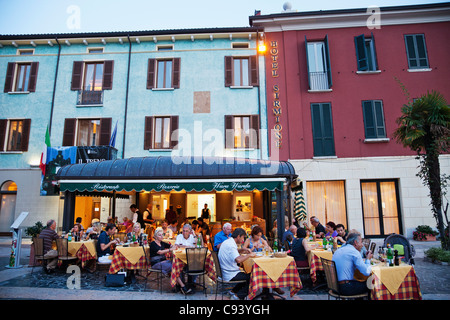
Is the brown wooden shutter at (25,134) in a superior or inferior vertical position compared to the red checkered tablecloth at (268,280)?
superior

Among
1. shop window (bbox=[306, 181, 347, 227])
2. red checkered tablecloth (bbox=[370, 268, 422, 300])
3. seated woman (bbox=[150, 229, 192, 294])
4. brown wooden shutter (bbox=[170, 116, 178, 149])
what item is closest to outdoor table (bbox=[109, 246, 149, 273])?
seated woman (bbox=[150, 229, 192, 294])

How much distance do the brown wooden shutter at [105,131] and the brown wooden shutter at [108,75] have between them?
1712mm

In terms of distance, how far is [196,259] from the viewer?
594 cm

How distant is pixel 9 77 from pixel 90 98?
→ 4485 mm

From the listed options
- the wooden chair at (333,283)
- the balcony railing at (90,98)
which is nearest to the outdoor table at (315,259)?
the wooden chair at (333,283)

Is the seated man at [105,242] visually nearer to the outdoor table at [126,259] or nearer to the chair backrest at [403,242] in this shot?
the outdoor table at [126,259]

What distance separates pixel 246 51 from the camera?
1387 cm

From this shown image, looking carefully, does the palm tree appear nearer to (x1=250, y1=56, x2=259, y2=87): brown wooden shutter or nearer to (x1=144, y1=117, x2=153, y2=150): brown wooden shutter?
(x1=250, y1=56, x2=259, y2=87): brown wooden shutter

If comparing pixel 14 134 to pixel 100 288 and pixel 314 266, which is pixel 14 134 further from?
pixel 314 266

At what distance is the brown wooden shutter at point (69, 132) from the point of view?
13508 millimetres
